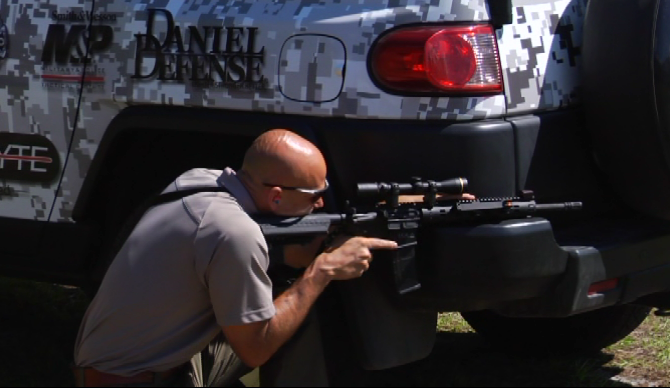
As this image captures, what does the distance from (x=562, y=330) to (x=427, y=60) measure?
170 cm

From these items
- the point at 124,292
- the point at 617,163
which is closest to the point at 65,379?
the point at 124,292

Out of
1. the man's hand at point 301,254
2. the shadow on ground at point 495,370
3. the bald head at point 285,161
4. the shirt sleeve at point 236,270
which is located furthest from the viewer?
the shadow on ground at point 495,370

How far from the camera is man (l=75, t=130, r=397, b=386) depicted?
3084mm

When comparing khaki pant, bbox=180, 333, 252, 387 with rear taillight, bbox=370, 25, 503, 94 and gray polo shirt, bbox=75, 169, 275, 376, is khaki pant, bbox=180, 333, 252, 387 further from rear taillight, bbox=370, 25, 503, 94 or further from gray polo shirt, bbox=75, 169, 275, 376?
rear taillight, bbox=370, 25, 503, 94

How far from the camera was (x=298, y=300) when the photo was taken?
3203 mm

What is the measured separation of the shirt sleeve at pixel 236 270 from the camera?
3.06 m

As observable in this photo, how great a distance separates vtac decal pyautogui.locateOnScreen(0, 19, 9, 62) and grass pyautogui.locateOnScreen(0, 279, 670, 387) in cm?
118

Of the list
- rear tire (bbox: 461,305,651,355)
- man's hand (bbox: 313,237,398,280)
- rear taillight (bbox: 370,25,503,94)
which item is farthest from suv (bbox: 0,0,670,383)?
rear tire (bbox: 461,305,651,355)

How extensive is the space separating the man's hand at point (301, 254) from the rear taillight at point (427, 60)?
530 millimetres

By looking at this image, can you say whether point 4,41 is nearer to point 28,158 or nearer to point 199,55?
point 28,158

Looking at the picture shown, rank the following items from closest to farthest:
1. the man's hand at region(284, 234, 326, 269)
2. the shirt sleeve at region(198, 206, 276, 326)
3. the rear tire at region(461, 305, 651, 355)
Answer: the shirt sleeve at region(198, 206, 276, 326), the man's hand at region(284, 234, 326, 269), the rear tire at region(461, 305, 651, 355)

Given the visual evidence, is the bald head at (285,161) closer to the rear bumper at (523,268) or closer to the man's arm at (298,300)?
the man's arm at (298,300)

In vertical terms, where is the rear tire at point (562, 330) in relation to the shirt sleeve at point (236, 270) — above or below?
below

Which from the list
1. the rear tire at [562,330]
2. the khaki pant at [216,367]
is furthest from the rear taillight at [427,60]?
the rear tire at [562,330]
